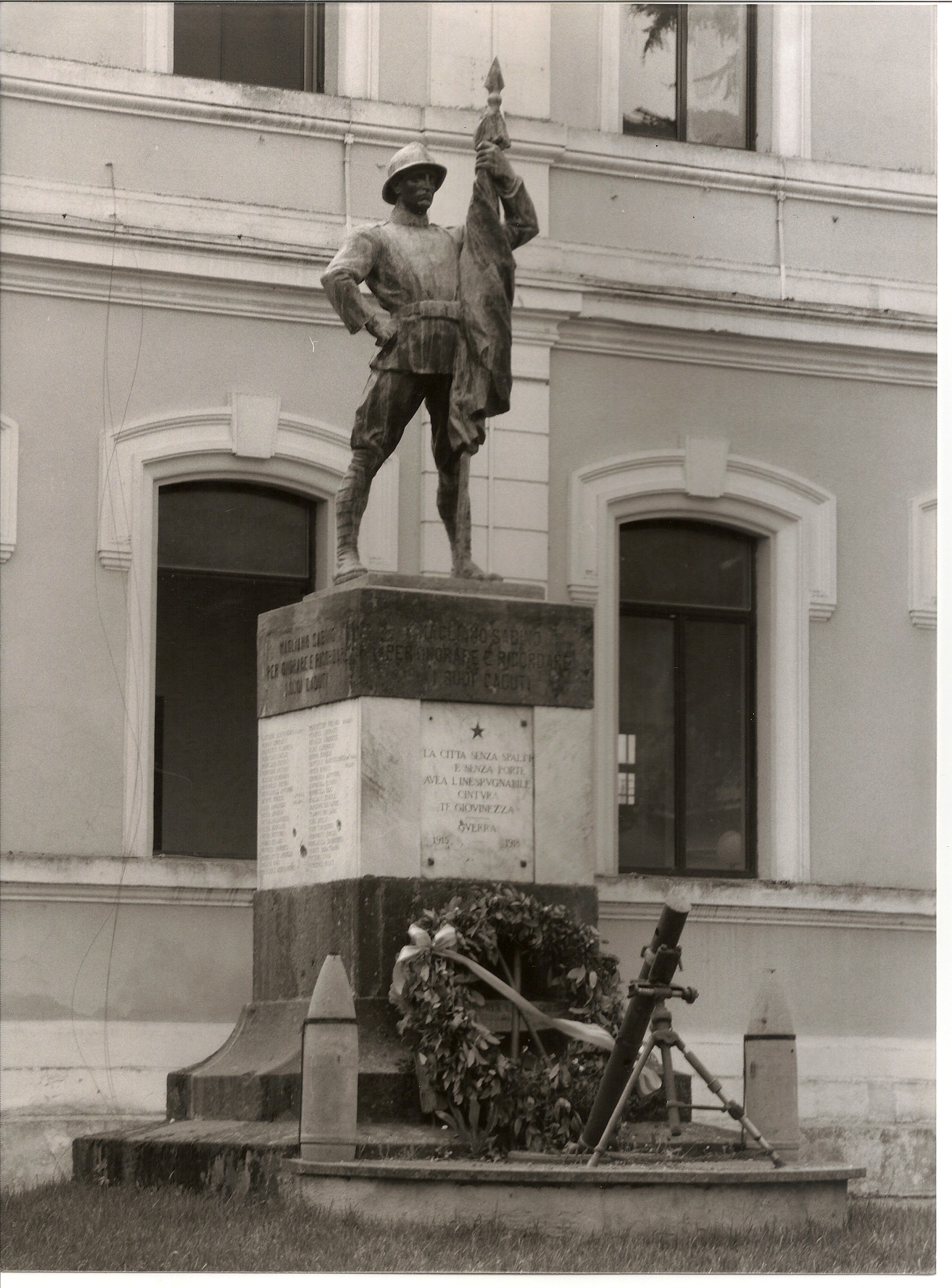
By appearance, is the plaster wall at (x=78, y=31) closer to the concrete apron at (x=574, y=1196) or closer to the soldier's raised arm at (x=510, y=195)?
the soldier's raised arm at (x=510, y=195)

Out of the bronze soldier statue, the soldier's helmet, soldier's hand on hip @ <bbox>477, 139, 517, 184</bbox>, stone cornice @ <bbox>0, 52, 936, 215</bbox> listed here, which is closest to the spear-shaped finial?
soldier's hand on hip @ <bbox>477, 139, 517, 184</bbox>

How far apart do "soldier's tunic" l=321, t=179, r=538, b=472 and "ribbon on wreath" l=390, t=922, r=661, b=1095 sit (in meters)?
2.34

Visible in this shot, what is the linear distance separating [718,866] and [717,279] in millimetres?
3610

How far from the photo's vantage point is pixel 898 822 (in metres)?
15.0

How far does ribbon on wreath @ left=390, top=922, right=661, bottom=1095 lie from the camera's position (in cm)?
969

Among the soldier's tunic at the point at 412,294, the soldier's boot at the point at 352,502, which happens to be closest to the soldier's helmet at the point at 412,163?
the soldier's tunic at the point at 412,294

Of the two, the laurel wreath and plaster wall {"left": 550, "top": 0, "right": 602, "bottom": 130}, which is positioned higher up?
plaster wall {"left": 550, "top": 0, "right": 602, "bottom": 130}

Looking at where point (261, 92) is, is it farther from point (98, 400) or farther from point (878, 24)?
point (878, 24)

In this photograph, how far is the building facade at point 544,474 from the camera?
13.3 metres

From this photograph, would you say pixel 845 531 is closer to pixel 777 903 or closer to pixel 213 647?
pixel 777 903

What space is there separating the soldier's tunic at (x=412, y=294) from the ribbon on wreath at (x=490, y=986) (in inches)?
91.9

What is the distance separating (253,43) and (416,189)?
3.99m

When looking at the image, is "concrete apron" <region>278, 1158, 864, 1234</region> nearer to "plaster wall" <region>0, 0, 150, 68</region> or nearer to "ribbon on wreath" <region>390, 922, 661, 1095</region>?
"ribbon on wreath" <region>390, 922, 661, 1095</region>

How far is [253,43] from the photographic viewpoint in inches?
565
